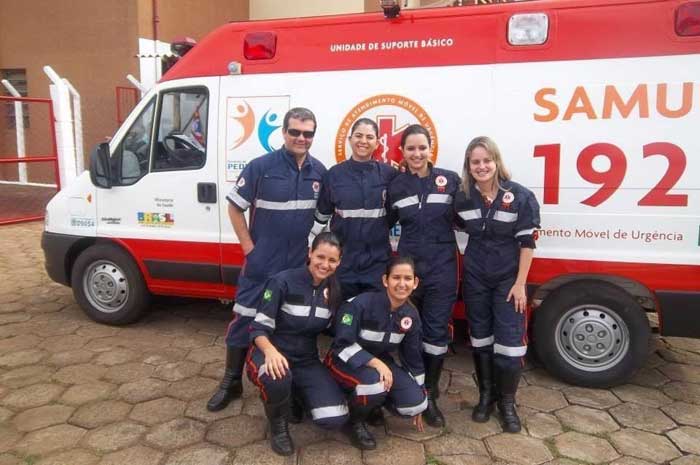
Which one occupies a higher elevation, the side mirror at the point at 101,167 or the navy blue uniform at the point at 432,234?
the side mirror at the point at 101,167

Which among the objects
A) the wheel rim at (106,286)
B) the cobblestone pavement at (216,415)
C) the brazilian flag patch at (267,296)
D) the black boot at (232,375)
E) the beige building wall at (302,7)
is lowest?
the cobblestone pavement at (216,415)

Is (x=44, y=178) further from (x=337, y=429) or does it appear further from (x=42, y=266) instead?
(x=337, y=429)

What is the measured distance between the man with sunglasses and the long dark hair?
320 mm

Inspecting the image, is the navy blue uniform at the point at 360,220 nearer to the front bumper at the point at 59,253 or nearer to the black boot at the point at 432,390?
the black boot at the point at 432,390

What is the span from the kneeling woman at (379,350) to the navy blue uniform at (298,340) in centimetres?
9

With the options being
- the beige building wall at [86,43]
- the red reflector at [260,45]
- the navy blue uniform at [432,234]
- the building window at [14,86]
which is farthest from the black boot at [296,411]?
the building window at [14,86]

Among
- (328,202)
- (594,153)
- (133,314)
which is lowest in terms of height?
(133,314)

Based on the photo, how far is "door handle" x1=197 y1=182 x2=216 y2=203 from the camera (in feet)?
13.7

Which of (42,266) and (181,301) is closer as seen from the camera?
(181,301)

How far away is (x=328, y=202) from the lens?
3.37m

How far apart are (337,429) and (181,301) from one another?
2.71 meters

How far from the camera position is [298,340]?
10.1 ft

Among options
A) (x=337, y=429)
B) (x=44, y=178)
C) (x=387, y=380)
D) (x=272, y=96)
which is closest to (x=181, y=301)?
(x=272, y=96)

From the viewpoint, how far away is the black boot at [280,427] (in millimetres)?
2930
